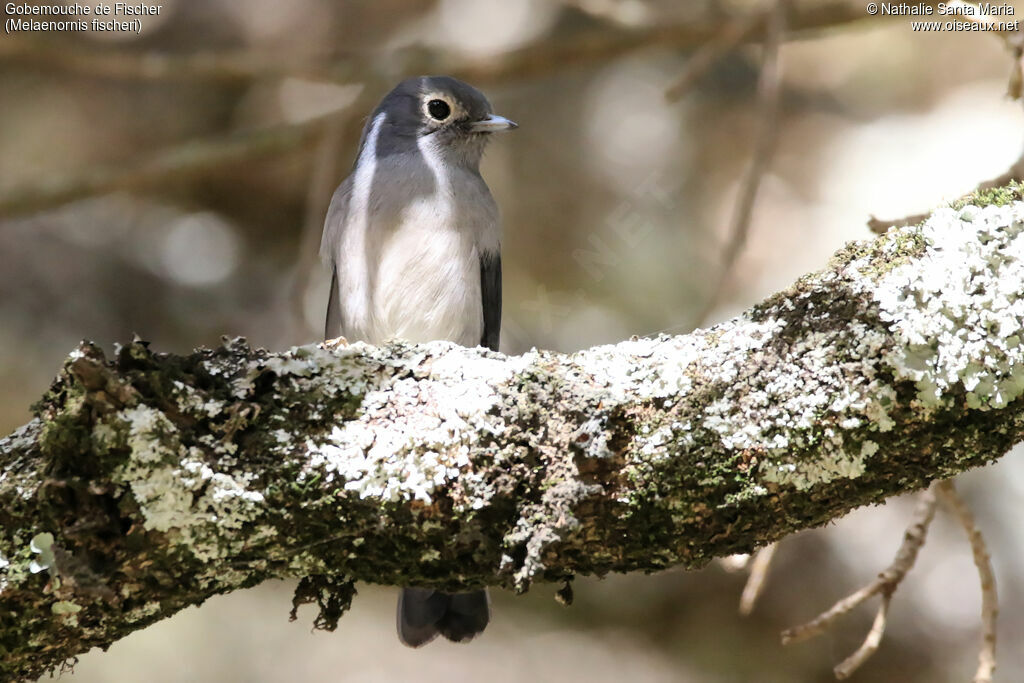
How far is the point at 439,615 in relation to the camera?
3.58 metres

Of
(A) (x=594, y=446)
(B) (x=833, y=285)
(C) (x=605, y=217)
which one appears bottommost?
(C) (x=605, y=217)

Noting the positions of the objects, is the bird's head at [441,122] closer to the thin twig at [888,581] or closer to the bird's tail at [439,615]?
the bird's tail at [439,615]

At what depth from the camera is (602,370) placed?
2172 millimetres

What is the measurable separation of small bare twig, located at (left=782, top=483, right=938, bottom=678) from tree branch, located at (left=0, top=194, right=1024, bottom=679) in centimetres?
99

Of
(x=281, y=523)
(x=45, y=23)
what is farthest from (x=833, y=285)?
(x=45, y=23)

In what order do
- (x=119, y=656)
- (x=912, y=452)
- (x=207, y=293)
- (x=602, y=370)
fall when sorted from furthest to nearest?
(x=207, y=293) < (x=119, y=656) < (x=602, y=370) < (x=912, y=452)

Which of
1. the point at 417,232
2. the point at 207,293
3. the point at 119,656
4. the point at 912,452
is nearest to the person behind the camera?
the point at 912,452

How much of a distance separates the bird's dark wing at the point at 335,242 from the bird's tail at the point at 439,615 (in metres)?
1.36

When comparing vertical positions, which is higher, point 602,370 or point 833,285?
point 833,285

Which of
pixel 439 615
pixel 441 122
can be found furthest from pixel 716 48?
pixel 439 615

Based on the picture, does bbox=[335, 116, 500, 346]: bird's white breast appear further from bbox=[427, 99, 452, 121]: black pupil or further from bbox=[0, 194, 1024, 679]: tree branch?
bbox=[0, 194, 1024, 679]: tree branch

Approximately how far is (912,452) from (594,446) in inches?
22.8

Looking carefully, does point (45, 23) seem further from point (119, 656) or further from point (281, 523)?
point (281, 523)

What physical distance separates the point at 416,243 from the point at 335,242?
39 centimetres
